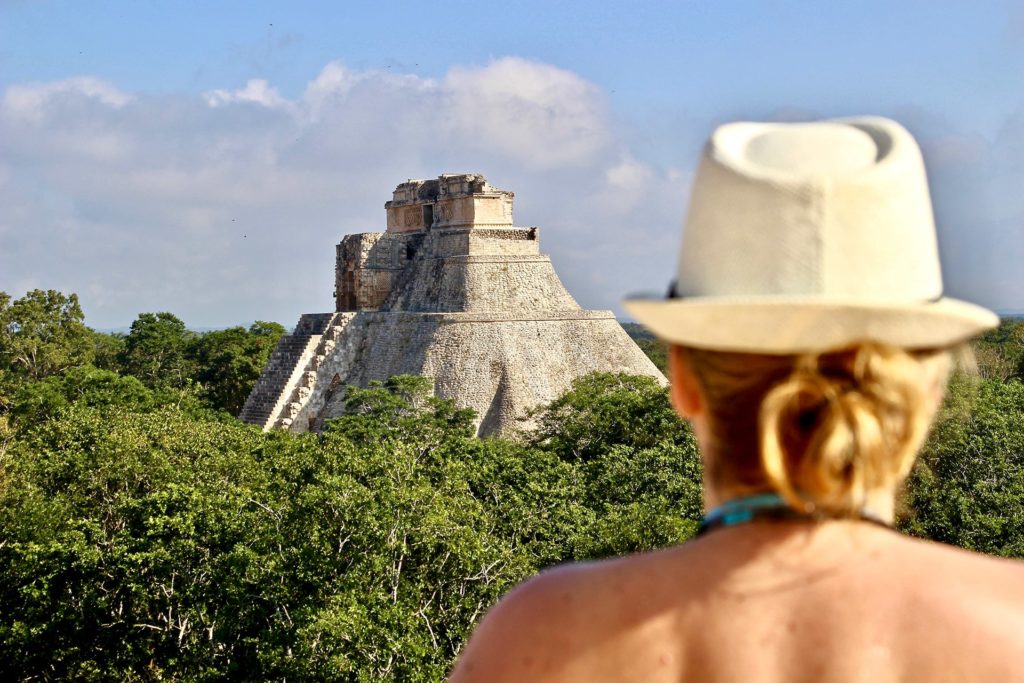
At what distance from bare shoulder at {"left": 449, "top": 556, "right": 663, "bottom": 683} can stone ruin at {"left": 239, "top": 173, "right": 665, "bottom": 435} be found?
2573 centimetres

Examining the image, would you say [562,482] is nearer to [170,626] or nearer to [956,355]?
[170,626]

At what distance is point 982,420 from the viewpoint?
19922 millimetres

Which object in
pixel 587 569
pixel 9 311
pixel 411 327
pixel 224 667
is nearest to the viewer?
pixel 587 569

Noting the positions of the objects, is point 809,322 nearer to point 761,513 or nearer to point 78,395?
point 761,513

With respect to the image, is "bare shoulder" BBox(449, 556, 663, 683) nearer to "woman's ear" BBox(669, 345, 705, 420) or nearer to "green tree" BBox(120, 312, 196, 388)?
"woman's ear" BBox(669, 345, 705, 420)

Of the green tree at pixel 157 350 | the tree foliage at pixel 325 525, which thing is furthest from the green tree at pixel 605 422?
the green tree at pixel 157 350

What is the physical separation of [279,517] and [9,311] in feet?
109

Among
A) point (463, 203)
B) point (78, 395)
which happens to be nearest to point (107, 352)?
point (78, 395)

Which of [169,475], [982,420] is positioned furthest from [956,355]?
[982,420]

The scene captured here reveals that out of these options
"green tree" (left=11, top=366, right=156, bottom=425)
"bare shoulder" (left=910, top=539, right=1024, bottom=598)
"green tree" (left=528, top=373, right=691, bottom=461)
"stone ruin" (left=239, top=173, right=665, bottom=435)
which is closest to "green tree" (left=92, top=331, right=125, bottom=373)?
"green tree" (left=11, top=366, right=156, bottom=425)

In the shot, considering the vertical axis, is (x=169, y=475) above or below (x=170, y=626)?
above

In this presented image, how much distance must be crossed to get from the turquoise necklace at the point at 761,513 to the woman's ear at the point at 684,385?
0.15m

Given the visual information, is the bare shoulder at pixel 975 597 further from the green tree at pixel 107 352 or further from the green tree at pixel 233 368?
the green tree at pixel 107 352

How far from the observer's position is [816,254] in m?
1.57
